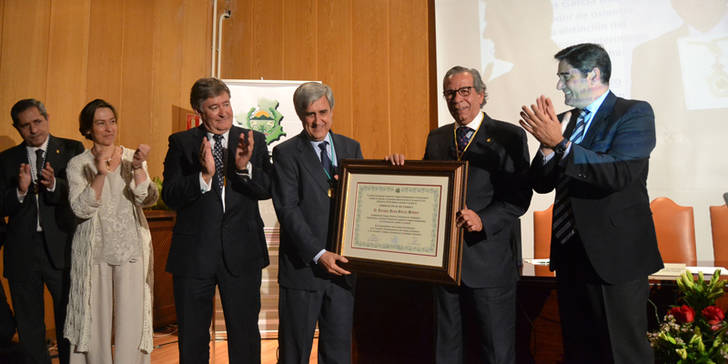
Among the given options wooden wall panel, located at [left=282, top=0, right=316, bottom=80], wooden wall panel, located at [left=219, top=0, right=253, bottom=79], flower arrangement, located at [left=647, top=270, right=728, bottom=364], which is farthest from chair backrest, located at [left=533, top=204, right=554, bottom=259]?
wooden wall panel, located at [left=219, top=0, right=253, bottom=79]

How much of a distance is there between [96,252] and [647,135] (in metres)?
2.44

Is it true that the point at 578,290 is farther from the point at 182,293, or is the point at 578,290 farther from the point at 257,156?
the point at 182,293

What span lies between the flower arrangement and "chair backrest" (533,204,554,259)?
1344 millimetres

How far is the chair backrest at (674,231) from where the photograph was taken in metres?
3.06

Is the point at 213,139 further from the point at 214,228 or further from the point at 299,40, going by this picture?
the point at 299,40

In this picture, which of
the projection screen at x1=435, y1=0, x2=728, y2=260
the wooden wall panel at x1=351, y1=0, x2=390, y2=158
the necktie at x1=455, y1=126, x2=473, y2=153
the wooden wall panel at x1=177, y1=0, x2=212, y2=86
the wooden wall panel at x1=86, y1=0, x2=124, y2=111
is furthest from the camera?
the wooden wall panel at x1=177, y1=0, x2=212, y2=86

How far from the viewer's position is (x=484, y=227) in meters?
1.73

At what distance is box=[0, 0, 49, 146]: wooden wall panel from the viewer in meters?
3.39

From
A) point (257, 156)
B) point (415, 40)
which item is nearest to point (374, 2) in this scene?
point (415, 40)

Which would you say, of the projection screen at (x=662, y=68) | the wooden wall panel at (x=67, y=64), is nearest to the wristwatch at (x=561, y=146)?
the projection screen at (x=662, y=68)

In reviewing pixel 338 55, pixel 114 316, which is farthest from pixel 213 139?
pixel 338 55

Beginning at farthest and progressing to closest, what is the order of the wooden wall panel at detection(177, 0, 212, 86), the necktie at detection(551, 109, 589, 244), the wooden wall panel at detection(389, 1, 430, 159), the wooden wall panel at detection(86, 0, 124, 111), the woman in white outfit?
1. the wooden wall panel at detection(177, 0, 212, 86)
2. the wooden wall panel at detection(389, 1, 430, 159)
3. the wooden wall panel at detection(86, 0, 124, 111)
4. the woman in white outfit
5. the necktie at detection(551, 109, 589, 244)

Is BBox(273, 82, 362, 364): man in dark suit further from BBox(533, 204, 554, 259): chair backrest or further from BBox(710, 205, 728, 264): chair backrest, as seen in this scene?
BBox(710, 205, 728, 264): chair backrest

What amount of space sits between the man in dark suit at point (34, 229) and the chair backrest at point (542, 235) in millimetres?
2931
